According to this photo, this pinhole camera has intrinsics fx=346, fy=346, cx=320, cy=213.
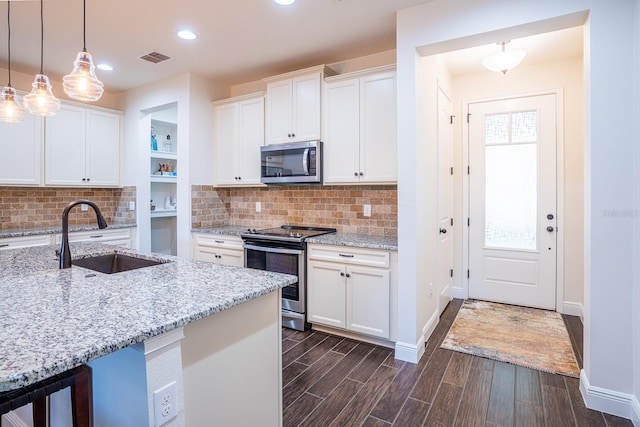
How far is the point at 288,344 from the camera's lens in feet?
9.73

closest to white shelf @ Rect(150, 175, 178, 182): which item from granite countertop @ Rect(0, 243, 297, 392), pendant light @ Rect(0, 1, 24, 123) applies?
pendant light @ Rect(0, 1, 24, 123)

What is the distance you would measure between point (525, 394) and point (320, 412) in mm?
1330

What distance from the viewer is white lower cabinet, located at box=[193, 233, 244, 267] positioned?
12.2ft

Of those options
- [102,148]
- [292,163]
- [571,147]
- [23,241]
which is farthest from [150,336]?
[102,148]

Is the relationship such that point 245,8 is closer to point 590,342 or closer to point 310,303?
point 310,303

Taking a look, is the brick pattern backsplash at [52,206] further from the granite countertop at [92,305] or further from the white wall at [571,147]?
the white wall at [571,147]

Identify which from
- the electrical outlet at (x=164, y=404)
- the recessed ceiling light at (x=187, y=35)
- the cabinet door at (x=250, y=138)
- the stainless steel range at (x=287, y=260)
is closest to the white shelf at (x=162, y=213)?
the cabinet door at (x=250, y=138)

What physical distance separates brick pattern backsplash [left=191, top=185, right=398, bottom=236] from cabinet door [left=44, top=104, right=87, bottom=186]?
155 cm

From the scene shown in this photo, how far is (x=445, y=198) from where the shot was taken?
3674 mm

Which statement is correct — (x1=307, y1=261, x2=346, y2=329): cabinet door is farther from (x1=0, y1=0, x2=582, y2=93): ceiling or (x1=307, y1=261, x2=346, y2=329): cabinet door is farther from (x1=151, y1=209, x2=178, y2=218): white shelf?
(x1=151, y1=209, x2=178, y2=218): white shelf

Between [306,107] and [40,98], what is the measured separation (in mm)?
2123

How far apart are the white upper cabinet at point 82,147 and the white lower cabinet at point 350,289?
3.17 m

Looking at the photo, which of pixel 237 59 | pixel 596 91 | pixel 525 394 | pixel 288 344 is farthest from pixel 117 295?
pixel 237 59

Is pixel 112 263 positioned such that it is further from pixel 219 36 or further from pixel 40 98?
pixel 219 36
